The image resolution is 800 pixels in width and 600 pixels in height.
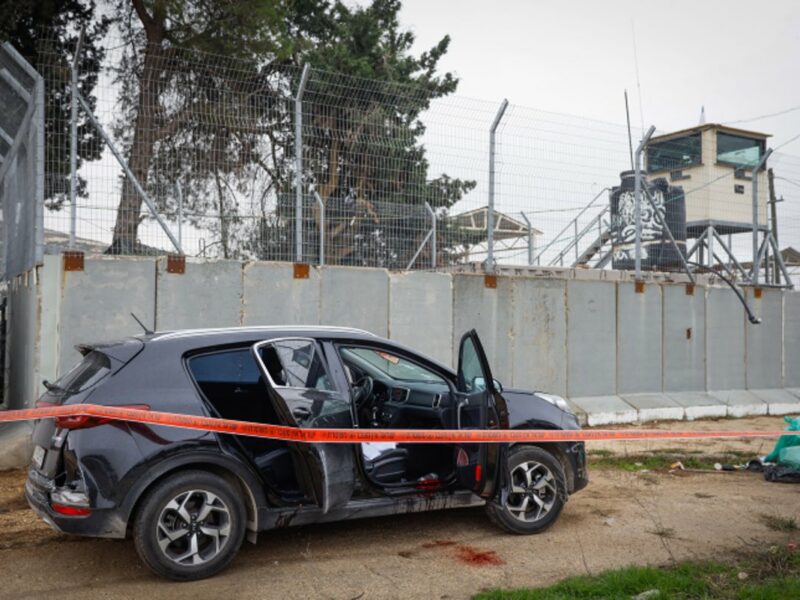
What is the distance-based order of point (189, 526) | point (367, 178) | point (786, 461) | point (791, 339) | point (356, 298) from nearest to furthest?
1. point (189, 526)
2. point (786, 461)
3. point (356, 298)
4. point (367, 178)
5. point (791, 339)

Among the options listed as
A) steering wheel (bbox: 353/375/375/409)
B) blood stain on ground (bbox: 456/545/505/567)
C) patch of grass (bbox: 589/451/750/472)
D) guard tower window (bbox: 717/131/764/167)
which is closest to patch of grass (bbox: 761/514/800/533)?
patch of grass (bbox: 589/451/750/472)

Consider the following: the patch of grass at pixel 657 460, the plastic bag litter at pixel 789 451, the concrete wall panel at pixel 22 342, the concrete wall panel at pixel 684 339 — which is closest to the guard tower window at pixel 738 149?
the concrete wall panel at pixel 684 339

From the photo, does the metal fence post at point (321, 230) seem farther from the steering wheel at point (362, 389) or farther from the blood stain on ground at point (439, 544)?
the blood stain on ground at point (439, 544)

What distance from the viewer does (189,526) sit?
450 centimetres

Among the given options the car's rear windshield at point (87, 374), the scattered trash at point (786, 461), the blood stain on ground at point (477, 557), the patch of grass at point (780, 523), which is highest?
the car's rear windshield at point (87, 374)

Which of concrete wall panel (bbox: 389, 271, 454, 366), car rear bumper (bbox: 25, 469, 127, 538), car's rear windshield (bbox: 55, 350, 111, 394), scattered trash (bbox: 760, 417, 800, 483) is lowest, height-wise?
scattered trash (bbox: 760, 417, 800, 483)

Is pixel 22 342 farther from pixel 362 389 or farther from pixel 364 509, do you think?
pixel 364 509

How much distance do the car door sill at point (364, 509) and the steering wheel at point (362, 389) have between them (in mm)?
773

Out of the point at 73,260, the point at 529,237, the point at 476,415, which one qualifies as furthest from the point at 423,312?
the point at 476,415

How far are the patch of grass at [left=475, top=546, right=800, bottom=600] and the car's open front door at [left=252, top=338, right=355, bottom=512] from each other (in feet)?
3.88

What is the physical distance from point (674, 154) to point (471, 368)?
11765mm

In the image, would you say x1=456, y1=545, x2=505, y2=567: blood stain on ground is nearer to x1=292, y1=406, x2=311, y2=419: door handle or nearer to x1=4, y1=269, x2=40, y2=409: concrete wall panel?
x1=292, y1=406, x2=311, y2=419: door handle

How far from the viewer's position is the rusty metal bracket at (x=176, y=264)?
8383 mm

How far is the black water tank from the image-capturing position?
12.2 meters
